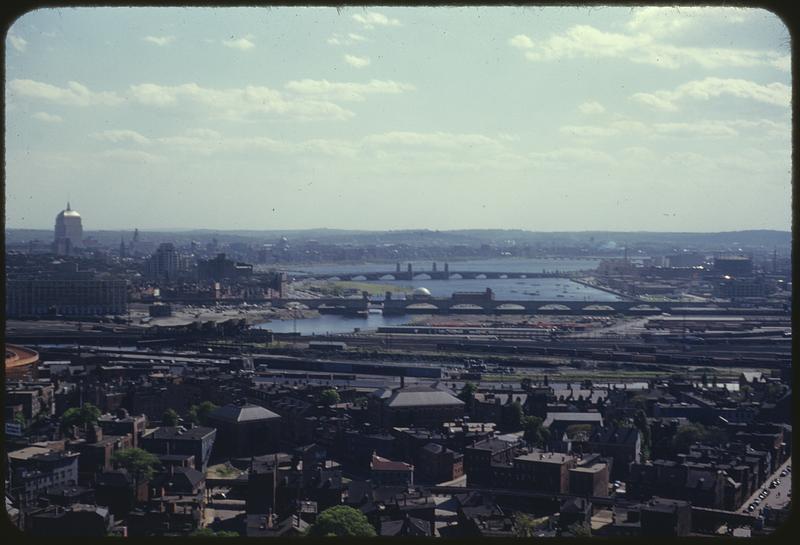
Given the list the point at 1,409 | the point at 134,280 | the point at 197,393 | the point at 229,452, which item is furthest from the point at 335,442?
the point at 134,280

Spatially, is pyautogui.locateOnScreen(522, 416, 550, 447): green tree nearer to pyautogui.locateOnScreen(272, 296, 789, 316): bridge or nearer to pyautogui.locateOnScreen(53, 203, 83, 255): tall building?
pyautogui.locateOnScreen(272, 296, 789, 316): bridge

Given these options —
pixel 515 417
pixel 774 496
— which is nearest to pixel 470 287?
pixel 515 417

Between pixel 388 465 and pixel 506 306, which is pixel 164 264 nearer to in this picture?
pixel 506 306

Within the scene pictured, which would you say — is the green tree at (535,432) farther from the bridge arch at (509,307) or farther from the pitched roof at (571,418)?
the bridge arch at (509,307)

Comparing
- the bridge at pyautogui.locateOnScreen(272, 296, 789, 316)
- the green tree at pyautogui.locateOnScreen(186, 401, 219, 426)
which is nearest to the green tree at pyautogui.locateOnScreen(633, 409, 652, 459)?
the green tree at pyautogui.locateOnScreen(186, 401, 219, 426)

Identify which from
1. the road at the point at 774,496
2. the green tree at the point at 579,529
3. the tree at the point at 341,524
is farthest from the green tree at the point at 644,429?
the tree at the point at 341,524

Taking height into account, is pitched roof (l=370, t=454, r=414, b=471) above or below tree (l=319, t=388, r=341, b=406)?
below
